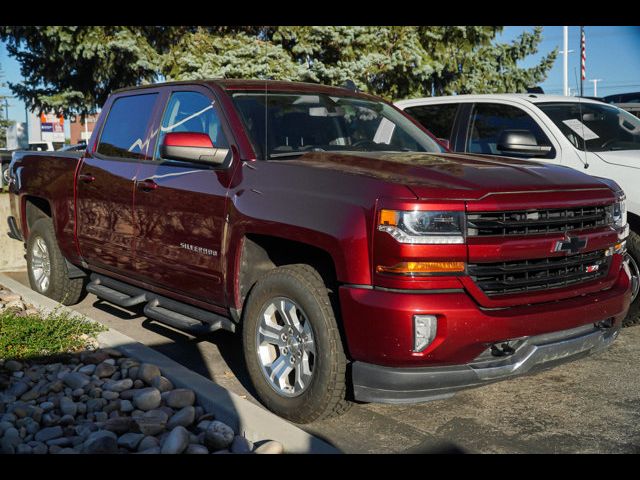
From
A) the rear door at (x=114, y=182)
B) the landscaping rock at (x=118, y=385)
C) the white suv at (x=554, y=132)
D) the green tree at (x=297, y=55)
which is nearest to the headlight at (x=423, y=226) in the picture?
the landscaping rock at (x=118, y=385)

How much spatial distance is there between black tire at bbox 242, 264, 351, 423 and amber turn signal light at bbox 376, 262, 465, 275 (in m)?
0.46

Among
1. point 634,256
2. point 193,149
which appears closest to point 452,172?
point 193,149

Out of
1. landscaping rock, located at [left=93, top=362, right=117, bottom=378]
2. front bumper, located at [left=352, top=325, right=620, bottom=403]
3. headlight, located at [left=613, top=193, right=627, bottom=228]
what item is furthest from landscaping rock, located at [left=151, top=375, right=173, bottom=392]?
headlight, located at [left=613, top=193, right=627, bottom=228]

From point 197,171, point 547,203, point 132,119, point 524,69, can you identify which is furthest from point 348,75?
point 547,203

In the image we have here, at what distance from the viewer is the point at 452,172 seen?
374 cm

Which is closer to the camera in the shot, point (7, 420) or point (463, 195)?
point (463, 195)

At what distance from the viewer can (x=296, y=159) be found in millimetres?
4297

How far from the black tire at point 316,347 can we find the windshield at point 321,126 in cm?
90

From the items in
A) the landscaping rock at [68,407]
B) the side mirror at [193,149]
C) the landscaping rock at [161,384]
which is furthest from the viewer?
the side mirror at [193,149]

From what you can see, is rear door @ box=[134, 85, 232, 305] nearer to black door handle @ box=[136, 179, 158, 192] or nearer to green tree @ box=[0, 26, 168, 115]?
black door handle @ box=[136, 179, 158, 192]

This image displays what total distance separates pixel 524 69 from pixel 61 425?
41.8 feet

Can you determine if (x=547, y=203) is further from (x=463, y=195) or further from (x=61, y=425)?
(x=61, y=425)

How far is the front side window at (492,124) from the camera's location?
659cm

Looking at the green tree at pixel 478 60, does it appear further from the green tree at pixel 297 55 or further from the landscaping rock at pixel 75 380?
the landscaping rock at pixel 75 380
